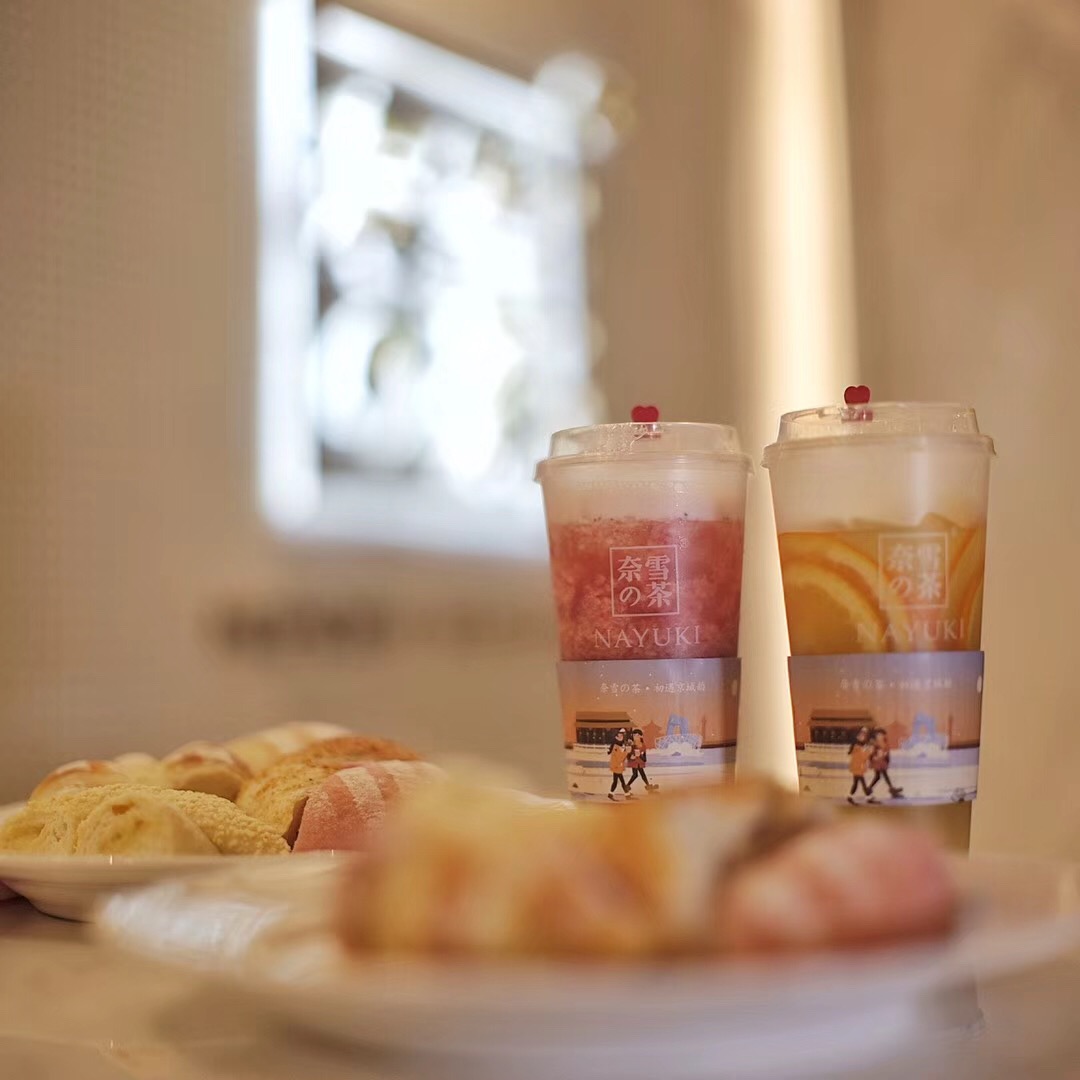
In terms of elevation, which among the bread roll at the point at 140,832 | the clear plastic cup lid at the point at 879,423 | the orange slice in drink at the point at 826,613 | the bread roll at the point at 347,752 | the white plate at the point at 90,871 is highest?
the clear plastic cup lid at the point at 879,423

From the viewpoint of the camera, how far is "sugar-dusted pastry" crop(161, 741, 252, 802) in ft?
2.96

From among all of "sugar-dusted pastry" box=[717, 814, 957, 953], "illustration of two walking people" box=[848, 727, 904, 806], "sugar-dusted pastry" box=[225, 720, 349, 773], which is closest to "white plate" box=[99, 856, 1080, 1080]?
"sugar-dusted pastry" box=[717, 814, 957, 953]

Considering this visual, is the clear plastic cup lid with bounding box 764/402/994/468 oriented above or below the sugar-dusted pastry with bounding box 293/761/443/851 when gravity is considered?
above

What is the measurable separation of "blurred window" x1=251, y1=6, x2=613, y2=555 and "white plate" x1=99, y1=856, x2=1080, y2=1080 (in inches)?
49.8

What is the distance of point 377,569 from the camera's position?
181 centimetres

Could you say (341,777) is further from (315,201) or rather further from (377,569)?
(315,201)

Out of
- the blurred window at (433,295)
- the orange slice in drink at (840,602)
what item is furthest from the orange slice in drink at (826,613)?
the blurred window at (433,295)

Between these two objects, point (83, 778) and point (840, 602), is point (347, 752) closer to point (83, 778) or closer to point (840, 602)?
point (83, 778)

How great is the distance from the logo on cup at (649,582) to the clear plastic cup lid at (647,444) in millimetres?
57

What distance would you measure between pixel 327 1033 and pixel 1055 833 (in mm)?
1707

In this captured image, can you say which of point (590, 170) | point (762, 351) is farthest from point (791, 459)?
point (762, 351)

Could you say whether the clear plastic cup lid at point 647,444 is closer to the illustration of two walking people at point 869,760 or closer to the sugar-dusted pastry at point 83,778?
the illustration of two walking people at point 869,760

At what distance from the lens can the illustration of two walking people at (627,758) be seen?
2.38ft

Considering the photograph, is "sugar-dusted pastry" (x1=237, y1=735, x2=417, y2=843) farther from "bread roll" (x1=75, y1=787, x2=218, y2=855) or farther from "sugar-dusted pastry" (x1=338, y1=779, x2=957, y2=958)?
"sugar-dusted pastry" (x1=338, y1=779, x2=957, y2=958)
